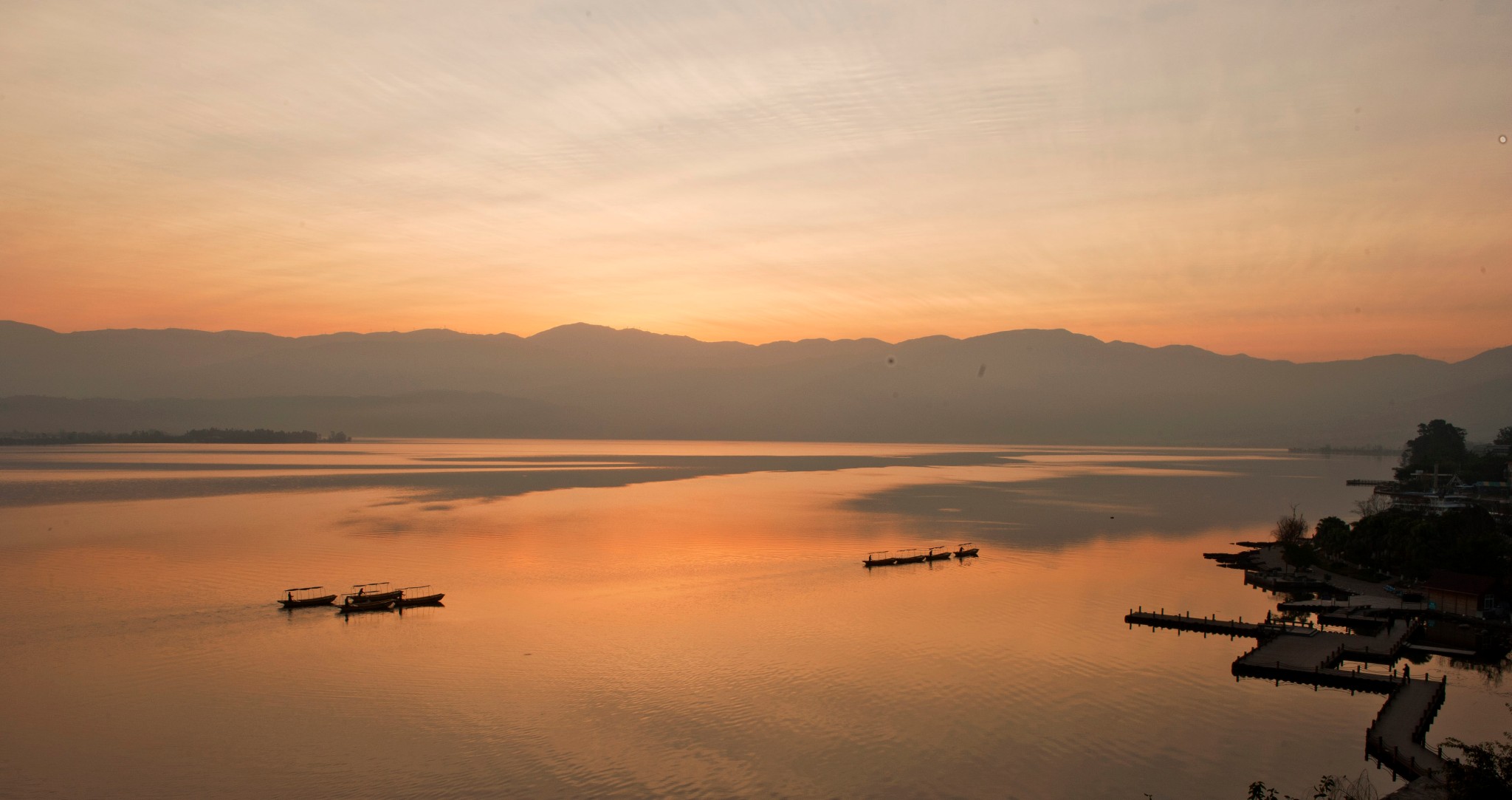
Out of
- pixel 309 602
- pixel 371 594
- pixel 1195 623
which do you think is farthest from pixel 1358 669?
pixel 309 602

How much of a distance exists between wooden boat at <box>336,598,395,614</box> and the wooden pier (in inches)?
1225

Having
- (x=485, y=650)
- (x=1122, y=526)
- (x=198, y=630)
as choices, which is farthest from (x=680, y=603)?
(x=1122, y=526)

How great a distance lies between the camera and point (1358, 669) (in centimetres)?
3172

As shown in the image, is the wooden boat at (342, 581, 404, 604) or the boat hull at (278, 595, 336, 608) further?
the wooden boat at (342, 581, 404, 604)

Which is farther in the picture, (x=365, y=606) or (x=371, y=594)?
(x=371, y=594)

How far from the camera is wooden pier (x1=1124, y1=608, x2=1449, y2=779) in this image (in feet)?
78.4

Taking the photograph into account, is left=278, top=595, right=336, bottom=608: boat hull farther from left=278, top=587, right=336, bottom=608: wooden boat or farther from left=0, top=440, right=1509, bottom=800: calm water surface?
left=0, top=440, right=1509, bottom=800: calm water surface

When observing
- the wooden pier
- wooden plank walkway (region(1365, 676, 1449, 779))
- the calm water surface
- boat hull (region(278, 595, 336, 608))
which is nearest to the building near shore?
the wooden pier

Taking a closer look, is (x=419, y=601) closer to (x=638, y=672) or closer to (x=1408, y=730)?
(x=638, y=672)

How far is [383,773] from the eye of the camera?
834 inches

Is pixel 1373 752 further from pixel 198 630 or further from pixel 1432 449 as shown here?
pixel 1432 449

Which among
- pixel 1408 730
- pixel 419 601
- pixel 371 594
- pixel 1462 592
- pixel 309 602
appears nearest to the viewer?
pixel 1408 730

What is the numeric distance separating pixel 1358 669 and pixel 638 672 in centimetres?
2462

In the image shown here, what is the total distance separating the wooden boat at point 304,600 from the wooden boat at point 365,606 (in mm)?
806
